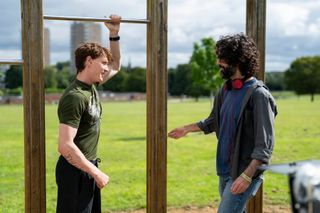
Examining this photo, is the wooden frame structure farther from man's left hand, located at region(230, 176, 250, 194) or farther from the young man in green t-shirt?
man's left hand, located at region(230, 176, 250, 194)

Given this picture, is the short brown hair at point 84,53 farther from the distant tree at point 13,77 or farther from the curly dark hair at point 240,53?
the distant tree at point 13,77

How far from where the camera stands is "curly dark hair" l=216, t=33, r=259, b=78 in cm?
286

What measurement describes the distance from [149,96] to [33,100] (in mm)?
859

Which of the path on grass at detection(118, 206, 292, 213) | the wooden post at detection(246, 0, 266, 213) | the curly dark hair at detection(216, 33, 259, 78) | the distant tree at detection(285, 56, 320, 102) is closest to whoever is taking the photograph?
the curly dark hair at detection(216, 33, 259, 78)

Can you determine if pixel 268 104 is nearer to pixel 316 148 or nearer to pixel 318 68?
pixel 316 148

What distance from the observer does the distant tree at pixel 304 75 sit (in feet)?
290

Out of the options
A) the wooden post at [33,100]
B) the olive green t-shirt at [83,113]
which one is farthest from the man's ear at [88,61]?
the wooden post at [33,100]

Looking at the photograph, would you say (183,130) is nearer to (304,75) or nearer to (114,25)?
(114,25)

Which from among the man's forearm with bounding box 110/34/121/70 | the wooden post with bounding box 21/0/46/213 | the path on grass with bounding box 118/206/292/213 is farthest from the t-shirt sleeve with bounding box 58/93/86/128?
the path on grass with bounding box 118/206/292/213

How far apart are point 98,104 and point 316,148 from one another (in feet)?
35.7

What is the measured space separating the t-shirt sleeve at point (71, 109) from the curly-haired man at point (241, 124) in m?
0.89

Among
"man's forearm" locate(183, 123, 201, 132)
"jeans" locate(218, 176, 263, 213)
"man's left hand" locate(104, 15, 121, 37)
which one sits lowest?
"jeans" locate(218, 176, 263, 213)

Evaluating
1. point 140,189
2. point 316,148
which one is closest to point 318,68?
point 316,148

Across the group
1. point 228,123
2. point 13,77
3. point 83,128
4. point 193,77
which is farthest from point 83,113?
point 193,77
